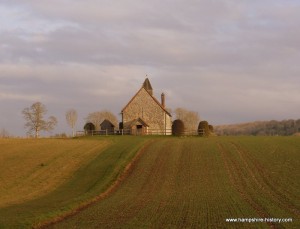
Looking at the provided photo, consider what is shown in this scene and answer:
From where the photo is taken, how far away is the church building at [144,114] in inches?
3875

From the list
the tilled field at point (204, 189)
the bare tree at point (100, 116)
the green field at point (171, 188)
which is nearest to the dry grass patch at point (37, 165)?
the green field at point (171, 188)

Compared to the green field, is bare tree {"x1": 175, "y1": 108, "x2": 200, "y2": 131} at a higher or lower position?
higher

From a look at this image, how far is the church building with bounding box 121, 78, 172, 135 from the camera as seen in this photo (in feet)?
323

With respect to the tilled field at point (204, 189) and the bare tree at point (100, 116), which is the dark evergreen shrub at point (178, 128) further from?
the bare tree at point (100, 116)

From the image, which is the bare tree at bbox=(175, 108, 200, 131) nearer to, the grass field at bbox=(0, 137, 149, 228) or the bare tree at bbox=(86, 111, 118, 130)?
the bare tree at bbox=(86, 111, 118, 130)

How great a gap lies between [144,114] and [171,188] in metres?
62.6

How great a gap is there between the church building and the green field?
94.8ft

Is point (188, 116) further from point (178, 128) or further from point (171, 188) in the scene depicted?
point (171, 188)

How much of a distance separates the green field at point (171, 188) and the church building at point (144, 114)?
2889cm

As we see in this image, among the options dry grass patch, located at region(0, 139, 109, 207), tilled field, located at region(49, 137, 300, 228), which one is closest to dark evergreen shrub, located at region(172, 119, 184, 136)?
tilled field, located at region(49, 137, 300, 228)

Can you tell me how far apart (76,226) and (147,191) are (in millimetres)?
15458

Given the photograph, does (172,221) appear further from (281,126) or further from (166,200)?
(281,126)

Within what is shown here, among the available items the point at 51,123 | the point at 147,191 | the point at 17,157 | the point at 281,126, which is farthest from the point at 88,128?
the point at 281,126

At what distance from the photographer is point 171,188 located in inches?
1474
